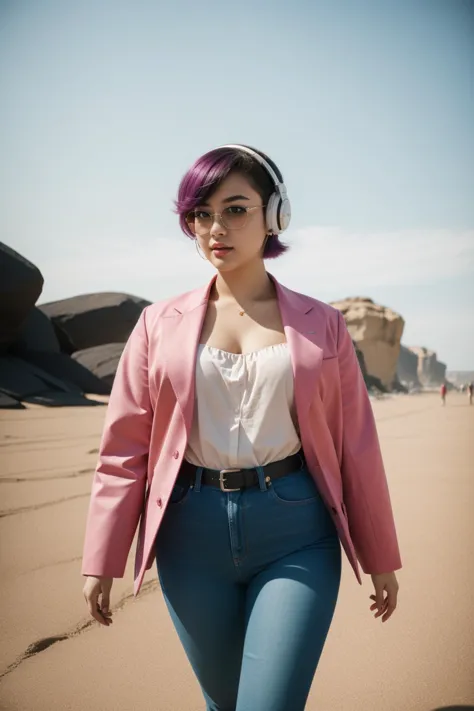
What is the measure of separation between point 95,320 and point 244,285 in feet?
72.4

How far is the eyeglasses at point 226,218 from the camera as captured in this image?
6.54 feet

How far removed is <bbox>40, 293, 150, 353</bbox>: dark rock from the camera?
2344 centimetres

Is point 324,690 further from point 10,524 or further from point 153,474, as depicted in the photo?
point 10,524

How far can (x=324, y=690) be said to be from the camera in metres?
2.69

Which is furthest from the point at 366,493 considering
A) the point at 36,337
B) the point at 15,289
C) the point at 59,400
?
the point at 36,337

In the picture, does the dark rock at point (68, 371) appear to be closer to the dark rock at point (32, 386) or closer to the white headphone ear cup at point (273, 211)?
the dark rock at point (32, 386)

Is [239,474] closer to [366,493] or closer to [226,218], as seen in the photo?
[366,493]

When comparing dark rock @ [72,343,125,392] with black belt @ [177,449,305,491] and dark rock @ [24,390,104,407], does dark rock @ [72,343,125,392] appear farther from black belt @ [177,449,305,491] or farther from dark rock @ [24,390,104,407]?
black belt @ [177,449,305,491]

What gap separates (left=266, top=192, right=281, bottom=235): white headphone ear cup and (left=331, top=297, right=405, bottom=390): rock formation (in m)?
57.2

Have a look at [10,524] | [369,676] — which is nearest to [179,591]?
[369,676]

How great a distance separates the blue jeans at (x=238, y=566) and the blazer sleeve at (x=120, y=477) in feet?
0.47

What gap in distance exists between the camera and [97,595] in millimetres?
1882

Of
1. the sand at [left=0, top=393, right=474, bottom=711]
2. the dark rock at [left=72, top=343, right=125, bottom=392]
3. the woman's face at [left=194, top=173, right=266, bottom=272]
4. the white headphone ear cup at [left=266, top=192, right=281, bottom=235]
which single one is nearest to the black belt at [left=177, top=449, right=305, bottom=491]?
the woman's face at [left=194, top=173, right=266, bottom=272]

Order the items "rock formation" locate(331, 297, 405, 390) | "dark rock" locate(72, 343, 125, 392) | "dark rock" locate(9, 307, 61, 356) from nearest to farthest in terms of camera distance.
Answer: "dark rock" locate(9, 307, 61, 356) → "dark rock" locate(72, 343, 125, 392) → "rock formation" locate(331, 297, 405, 390)
